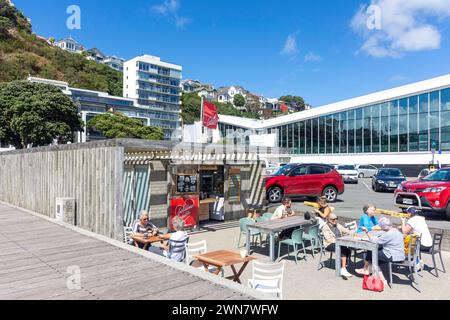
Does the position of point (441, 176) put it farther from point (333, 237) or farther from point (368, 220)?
point (333, 237)

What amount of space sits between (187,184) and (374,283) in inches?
241

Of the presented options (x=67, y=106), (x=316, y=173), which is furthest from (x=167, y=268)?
(x=67, y=106)

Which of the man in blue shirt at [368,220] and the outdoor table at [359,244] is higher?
the man in blue shirt at [368,220]

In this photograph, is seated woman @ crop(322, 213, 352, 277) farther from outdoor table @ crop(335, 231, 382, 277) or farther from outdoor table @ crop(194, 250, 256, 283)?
outdoor table @ crop(194, 250, 256, 283)

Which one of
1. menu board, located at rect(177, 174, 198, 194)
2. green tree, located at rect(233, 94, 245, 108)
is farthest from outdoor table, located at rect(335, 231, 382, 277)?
green tree, located at rect(233, 94, 245, 108)

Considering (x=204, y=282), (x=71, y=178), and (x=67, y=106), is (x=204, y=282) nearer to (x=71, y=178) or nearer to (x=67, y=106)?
(x=71, y=178)

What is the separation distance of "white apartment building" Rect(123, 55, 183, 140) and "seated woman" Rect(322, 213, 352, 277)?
274 feet

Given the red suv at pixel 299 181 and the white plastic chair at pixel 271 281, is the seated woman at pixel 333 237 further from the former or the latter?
the red suv at pixel 299 181

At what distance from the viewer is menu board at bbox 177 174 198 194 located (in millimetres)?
10031

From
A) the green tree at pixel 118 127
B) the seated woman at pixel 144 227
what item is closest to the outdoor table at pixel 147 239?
the seated woman at pixel 144 227

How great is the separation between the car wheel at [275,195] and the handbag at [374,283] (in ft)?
25.4

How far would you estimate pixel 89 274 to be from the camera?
486cm

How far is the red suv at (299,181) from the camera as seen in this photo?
13.2 metres
